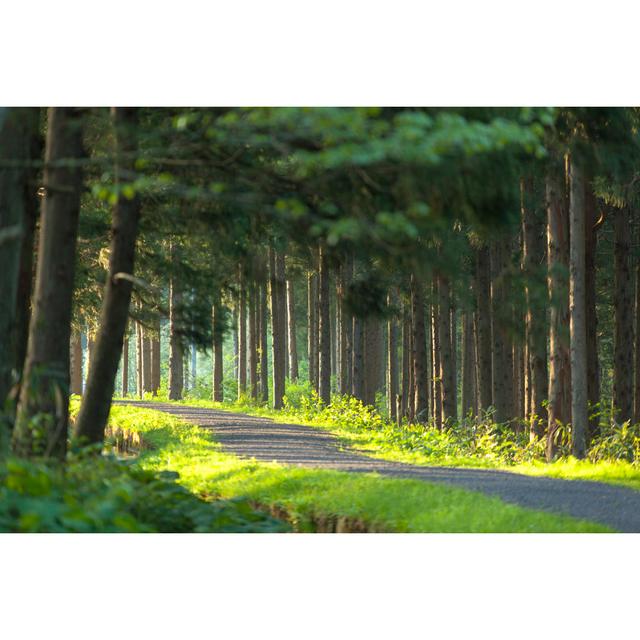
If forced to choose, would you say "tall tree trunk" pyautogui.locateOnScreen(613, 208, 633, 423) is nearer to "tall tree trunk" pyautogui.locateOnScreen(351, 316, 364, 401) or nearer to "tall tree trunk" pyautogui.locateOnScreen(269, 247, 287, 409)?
"tall tree trunk" pyautogui.locateOnScreen(351, 316, 364, 401)

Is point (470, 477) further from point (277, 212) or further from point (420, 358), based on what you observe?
point (420, 358)

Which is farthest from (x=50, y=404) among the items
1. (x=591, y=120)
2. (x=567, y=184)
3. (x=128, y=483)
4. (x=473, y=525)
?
(x=567, y=184)

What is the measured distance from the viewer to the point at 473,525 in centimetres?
855

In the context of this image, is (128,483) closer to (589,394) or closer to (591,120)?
(591,120)

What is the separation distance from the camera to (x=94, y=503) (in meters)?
6.05

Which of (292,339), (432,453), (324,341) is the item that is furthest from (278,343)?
(432,453)

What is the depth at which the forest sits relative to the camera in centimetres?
570

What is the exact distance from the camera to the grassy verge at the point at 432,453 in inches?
490

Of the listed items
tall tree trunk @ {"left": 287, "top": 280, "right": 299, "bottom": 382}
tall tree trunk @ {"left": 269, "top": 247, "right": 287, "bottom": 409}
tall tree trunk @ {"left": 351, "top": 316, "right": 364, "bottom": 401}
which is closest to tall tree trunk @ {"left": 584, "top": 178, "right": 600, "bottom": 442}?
tall tree trunk @ {"left": 351, "top": 316, "right": 364, "bottom": 401}

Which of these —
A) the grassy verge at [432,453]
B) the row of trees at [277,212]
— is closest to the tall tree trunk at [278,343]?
the grassy verge at [432,453]

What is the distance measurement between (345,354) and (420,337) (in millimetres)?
9116

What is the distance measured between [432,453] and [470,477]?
160 inches

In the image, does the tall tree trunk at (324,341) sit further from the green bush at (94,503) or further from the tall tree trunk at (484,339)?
the green bush at (94,503)

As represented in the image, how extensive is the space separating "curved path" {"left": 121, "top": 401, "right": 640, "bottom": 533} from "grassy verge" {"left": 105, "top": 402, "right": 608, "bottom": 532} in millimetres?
495
